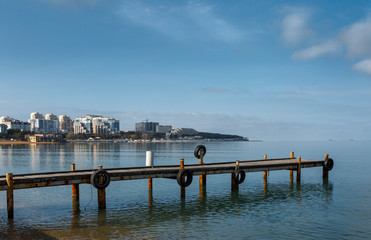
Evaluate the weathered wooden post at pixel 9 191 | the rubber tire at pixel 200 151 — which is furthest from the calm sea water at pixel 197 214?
the rubber tire at pixel 200 151

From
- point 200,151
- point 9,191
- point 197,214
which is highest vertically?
point 200,151

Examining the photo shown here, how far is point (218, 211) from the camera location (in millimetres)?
24656

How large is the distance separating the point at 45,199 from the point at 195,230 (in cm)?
1543

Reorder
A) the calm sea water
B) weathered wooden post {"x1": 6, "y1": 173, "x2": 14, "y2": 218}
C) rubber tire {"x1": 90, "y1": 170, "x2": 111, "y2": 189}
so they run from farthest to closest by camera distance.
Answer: rubber tire {"x1": 90, "y1": 170, "x2": 111, "y2": 189}, weathered wooden post {"x1": 6, "y1": 173, "x2": 14, "y2": 218}, the calm sea water

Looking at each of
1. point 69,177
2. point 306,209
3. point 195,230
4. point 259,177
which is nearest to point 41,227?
point 69,177

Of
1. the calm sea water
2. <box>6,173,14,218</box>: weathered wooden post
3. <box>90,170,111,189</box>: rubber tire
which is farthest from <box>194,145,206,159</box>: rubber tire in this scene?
<box>6,173,14,218</box>: weathered wooden post

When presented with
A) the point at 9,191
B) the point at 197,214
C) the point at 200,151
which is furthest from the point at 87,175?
the point at 200,151

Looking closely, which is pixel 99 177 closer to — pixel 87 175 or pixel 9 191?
pixel 87 175

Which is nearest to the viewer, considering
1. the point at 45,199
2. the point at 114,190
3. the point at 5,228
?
the point at 5,228

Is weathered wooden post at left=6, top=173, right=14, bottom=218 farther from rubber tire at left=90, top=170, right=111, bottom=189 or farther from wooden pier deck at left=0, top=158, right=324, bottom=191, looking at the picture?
rubber tire at left=90, top=170, right=111, bottom=189

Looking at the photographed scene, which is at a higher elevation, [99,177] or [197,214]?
[99,177]

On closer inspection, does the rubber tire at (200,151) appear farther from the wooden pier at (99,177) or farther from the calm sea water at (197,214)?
the calm sea water at (197,214)

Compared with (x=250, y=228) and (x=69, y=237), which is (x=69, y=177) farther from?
(x=250, y=228)

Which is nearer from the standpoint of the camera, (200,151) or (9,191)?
(9,191)
